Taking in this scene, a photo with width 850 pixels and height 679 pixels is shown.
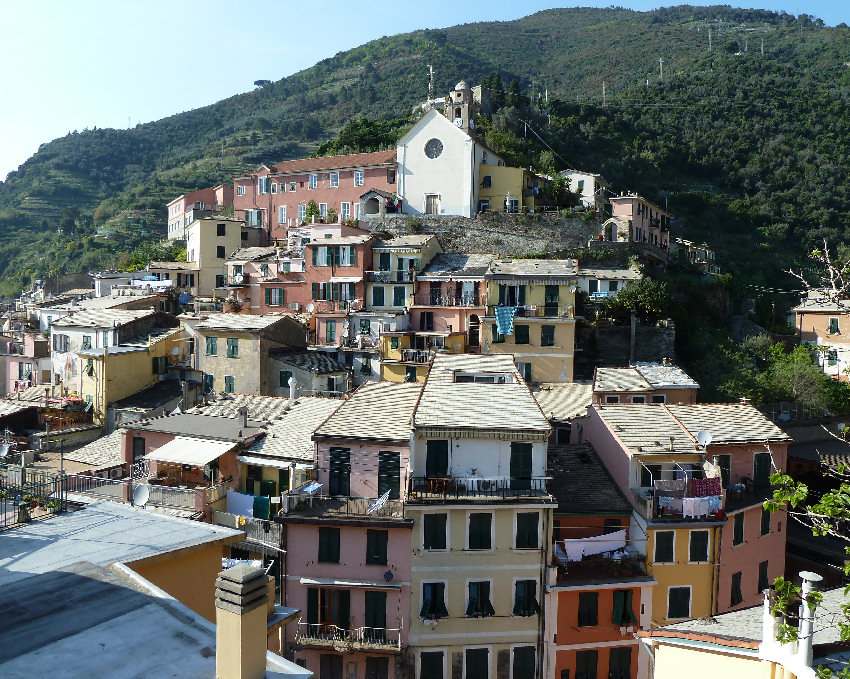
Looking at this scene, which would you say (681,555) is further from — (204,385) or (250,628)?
(204,385)

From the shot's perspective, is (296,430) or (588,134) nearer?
(296,430)

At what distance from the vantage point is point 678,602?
24422mm

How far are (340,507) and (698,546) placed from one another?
12.1 metres

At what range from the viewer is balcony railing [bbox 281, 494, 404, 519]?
75.2ft

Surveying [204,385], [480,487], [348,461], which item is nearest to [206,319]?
[204,385]

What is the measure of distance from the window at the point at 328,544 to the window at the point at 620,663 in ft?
31.5

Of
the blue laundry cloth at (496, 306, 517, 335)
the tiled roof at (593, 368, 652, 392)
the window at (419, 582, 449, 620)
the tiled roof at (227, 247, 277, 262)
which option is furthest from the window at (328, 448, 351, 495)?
the tiled roof at (227, 247, 277, 262)

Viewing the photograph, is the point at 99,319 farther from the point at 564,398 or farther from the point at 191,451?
the point at 564,398

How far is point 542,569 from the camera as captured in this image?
23031 mm

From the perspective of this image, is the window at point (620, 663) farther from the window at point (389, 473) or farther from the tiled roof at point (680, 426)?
the window at point (389, 473)

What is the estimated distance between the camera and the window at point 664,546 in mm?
24344

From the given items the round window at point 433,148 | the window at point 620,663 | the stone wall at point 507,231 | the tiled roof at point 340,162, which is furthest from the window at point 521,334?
the tiled roof at point 340,162

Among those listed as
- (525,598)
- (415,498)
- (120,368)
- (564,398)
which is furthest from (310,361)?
(525,598)

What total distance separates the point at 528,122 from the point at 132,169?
331 ft
